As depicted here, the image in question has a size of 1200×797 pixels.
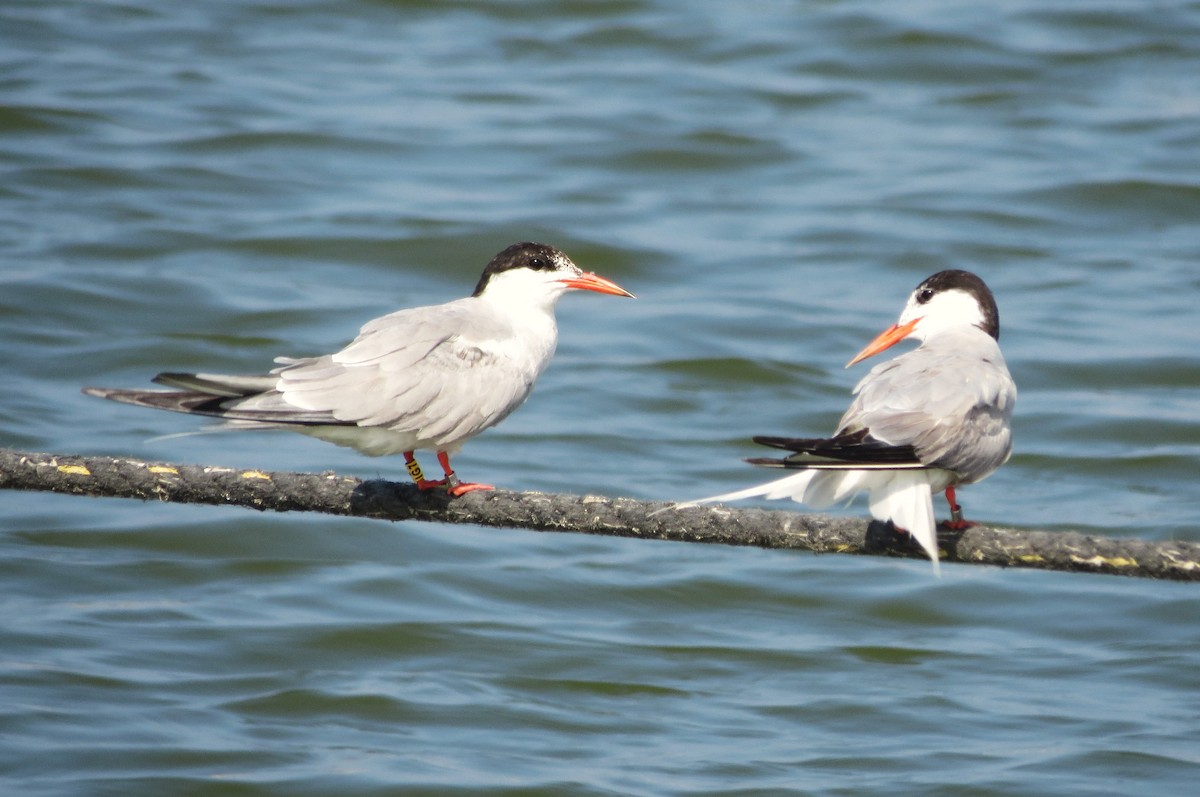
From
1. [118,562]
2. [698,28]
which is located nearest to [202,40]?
[698,28]

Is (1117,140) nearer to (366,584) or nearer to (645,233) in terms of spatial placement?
(645,233)

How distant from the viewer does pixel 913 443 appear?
16.2 ft

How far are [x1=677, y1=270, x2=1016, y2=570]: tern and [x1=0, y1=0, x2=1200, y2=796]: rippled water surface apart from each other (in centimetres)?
245

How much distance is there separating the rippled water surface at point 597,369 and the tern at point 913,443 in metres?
2.45

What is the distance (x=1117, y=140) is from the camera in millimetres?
18938

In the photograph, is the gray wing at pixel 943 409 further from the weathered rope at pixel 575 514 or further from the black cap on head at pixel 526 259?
the black cap on head at pixel 526 259

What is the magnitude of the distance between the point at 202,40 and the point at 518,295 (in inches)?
715

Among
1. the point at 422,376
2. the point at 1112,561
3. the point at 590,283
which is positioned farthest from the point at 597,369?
the point at 1112,561

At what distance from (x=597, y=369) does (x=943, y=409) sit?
785 cm

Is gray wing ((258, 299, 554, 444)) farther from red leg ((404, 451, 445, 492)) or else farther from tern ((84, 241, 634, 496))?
red leg ((404, 451, 445, 492))

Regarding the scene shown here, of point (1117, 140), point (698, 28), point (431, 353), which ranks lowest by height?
point (431, 353)

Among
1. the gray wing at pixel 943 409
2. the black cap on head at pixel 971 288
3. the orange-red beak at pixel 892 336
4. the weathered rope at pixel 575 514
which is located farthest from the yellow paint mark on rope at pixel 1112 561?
the orange-red beak at pixel 892 336

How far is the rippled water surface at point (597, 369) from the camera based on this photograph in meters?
7.73

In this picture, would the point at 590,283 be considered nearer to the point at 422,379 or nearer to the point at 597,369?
the point at 422,379
